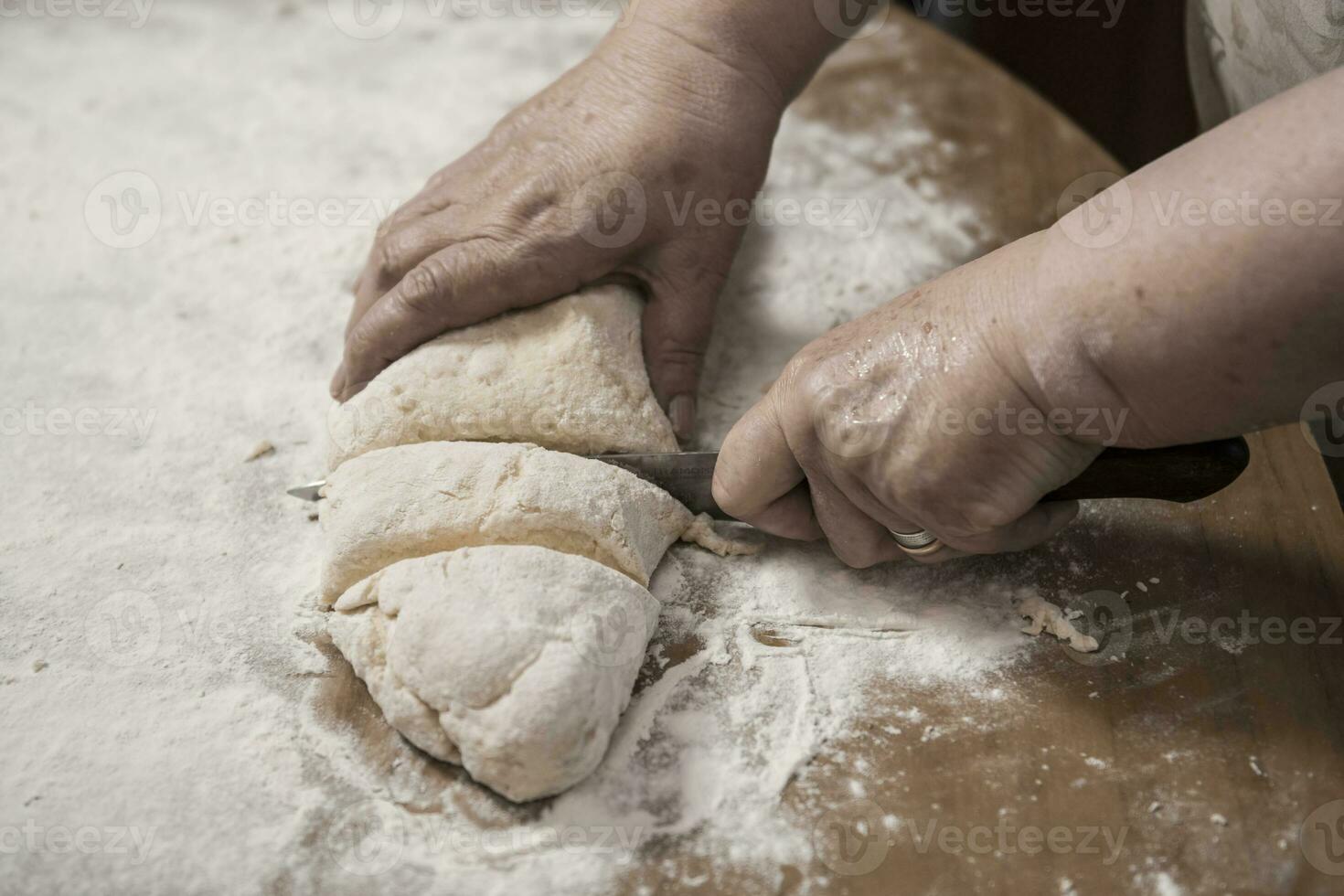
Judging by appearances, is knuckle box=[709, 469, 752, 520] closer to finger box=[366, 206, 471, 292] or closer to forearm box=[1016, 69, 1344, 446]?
forearm box=[1016, 69, 1344, 446]

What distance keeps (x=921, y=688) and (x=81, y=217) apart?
2204mm

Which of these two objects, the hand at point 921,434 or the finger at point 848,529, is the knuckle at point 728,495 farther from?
the finger at point 848,529

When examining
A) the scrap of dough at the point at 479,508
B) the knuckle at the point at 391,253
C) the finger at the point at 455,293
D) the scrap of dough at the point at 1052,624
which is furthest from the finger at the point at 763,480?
the knuckle at the point at 391,253

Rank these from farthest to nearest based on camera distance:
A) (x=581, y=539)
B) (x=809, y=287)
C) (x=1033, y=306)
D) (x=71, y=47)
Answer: (x=71, y=47), (x=809, y=287), (x=581, y=539), (x=1033, y=306)

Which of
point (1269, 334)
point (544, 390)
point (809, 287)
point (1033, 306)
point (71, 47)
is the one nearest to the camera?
point (1269, 334)

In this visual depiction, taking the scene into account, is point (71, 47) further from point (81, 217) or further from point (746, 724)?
point (746, 724)

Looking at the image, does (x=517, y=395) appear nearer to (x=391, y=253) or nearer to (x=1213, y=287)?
(x=391, y=253)

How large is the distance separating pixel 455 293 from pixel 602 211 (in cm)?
31

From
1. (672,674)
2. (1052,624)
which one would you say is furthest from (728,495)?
(1052,624)

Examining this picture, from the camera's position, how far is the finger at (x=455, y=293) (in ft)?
6.03

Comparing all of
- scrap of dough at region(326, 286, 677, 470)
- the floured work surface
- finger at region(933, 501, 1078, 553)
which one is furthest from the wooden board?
scrap of dough at region(326, 286, 677, 470)

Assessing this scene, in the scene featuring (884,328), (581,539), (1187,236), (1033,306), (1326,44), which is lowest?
(581,539)

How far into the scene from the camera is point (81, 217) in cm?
247

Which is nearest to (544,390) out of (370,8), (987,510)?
(987,510)
